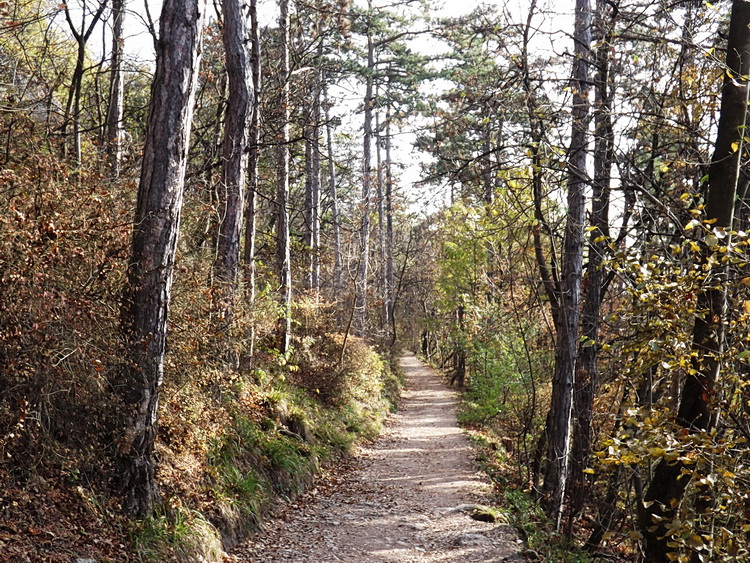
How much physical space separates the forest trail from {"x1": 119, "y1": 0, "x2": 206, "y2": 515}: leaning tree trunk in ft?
6.05

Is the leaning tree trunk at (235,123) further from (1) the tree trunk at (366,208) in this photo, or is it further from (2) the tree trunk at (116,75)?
(1) the tree trunk at (366,208)

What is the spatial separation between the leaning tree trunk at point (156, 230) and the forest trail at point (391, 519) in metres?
1.84

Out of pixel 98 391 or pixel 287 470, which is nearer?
pixel 98 391

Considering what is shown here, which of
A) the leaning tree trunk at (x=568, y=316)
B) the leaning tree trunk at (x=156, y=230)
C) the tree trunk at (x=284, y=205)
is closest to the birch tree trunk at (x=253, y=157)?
the tree trunk at (x=284, y=205)

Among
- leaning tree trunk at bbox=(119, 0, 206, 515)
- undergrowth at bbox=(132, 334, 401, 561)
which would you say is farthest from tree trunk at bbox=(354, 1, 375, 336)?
leaning tree trunk at bbox=(119, 0, 206, 515)

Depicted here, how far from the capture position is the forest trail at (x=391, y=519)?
277 inches

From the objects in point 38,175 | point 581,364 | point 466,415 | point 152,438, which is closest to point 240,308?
point 152,438

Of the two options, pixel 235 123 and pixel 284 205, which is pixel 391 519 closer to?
pixel 235 123

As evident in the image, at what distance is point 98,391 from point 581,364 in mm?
7698

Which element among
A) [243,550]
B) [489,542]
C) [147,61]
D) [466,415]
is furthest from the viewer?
[466,415]

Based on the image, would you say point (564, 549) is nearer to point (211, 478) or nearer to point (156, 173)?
point (211, 478)

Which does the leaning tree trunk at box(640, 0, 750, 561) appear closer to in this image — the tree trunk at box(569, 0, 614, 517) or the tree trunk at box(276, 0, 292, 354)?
the tree trunk at box(569, 0, 614, 517)

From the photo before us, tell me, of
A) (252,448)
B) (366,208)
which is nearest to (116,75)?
(252,448)

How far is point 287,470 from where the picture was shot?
8750mm
